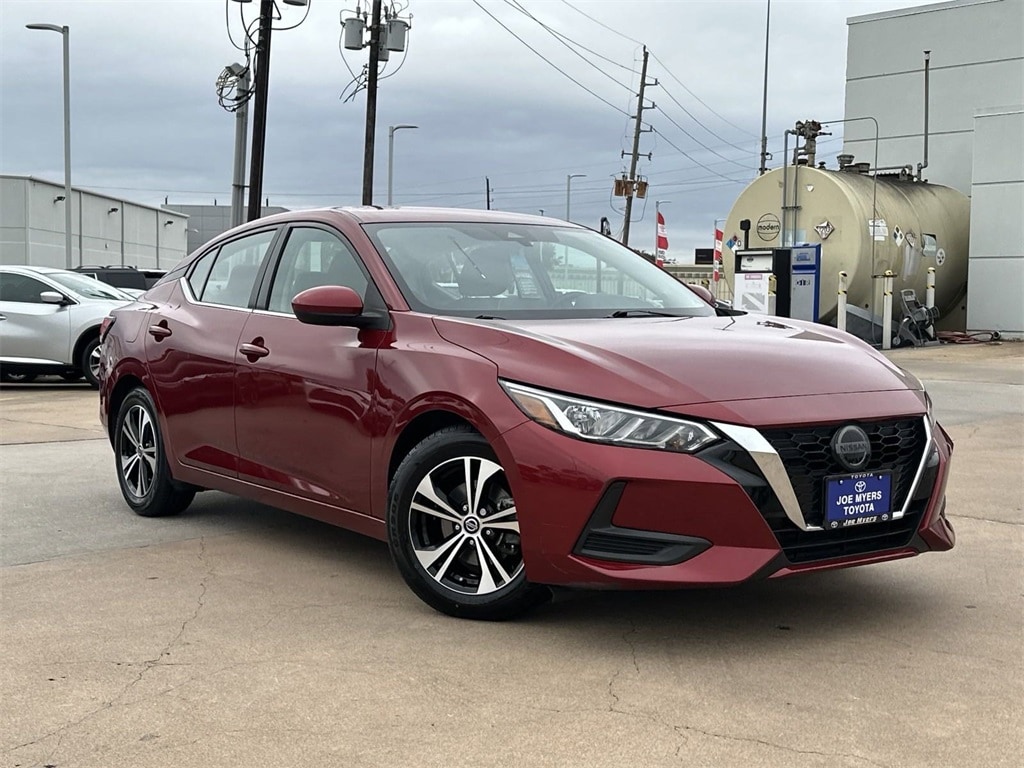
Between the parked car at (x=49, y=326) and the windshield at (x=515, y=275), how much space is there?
10699 millimetres

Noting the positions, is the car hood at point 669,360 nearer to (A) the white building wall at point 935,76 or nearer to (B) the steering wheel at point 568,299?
(B) the steering wheel at point 568,299

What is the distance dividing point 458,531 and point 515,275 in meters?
1.30

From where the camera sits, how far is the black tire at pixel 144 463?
20.9 ft

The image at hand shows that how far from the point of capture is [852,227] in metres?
21.5

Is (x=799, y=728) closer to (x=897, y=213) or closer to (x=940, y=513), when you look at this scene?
(x=940, y=513)

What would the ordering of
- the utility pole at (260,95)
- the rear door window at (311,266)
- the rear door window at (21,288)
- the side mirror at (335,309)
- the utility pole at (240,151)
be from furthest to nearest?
the utility pole at (260,95) < the utility pole at (240,151) < the rear door window at (21,288) < the rear door window at (311,266) < the side mirror at (335,309)

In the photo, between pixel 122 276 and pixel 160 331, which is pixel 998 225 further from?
pixel 160 331

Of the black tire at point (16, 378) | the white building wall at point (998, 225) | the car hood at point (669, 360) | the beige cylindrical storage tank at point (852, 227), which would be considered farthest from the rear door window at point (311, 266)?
the white building wall at point (998, 225)

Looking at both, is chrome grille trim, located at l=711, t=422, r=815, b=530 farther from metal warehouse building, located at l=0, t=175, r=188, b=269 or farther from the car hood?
metal warehouse building, located at l=0, t=175, r=188, b=269

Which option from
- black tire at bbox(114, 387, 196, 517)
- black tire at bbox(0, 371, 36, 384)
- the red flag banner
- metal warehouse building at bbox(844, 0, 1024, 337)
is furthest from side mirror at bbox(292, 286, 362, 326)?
metal warehouse building at bbox(844, 0, 1024, 337)

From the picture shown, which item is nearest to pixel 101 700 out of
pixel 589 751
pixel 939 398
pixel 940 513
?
pixel 589 751

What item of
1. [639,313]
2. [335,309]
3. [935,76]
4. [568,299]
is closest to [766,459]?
[639,313]

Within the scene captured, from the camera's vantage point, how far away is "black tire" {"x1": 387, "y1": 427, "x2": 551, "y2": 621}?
167 inches

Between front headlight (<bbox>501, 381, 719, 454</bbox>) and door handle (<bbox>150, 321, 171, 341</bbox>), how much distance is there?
9.23 feet
